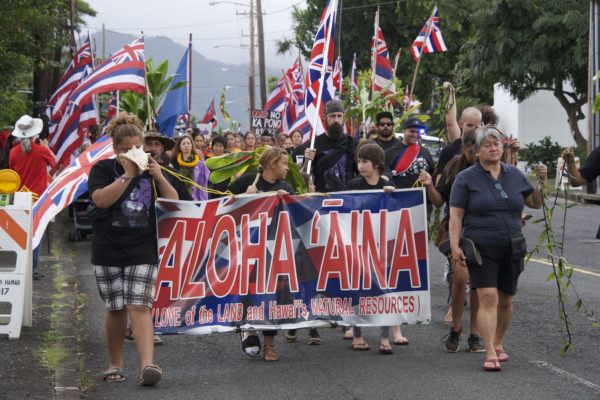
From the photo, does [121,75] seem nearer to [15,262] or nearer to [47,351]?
[15,262]

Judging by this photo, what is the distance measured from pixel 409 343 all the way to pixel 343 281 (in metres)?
0.88

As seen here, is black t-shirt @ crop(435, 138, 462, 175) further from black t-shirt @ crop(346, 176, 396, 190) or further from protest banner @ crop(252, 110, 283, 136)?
protest banner @ crop(252, 110, 283, 136)

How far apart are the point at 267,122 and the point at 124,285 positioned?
2268 cm

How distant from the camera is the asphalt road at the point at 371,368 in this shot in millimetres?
7492

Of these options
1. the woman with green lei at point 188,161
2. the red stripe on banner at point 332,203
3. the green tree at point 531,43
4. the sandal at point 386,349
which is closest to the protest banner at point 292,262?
the red stripe on banner at point 332,203

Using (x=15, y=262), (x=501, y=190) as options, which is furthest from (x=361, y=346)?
(x=15, y=262)

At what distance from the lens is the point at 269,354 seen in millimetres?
8883

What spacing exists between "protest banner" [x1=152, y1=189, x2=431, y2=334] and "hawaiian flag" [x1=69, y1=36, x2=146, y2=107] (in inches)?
172

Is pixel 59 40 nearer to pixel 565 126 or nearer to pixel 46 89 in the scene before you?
pixel 46 89

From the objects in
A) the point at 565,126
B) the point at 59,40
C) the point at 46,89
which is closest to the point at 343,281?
the point at 59,40

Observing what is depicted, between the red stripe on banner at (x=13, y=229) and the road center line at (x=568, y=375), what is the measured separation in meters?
4.44

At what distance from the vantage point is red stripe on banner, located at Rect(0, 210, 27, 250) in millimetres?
9852

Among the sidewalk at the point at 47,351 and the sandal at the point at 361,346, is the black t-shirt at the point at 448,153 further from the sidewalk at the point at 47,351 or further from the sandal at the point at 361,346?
the sidewalk at the point at 47,351

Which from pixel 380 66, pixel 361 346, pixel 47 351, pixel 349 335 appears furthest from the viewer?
pixel 380 66
